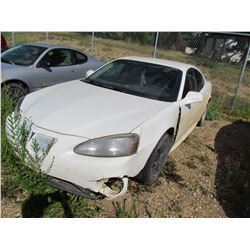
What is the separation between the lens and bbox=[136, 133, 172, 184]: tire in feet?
10.0

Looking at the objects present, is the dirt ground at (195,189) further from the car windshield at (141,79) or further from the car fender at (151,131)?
the car windshield at (141,79)

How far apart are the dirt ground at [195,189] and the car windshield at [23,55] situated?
3.59 meters

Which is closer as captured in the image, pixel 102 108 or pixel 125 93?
pixel 102 108

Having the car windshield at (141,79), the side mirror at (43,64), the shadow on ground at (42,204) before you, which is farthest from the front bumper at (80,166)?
the side mirror at (43,64)

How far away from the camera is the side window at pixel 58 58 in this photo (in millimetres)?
5973

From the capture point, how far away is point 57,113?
9.86 ft

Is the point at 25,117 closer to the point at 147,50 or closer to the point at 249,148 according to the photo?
the point at 249,148

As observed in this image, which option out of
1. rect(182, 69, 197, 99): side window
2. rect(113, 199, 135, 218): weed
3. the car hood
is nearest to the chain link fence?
rect(182, 69, 197, 99): side window

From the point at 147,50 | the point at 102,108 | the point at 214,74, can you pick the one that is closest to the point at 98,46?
the point at 147,50

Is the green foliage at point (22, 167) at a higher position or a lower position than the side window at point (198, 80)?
lower

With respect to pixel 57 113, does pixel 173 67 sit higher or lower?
higher

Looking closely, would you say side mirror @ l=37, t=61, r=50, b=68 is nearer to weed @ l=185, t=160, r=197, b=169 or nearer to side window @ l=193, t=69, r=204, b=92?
side window @ l=193, t=69, r=204, b=92

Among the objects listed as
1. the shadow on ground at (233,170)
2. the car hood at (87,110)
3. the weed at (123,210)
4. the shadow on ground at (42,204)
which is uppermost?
the car hood at (87,110)

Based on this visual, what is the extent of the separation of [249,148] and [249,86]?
13.1ft
